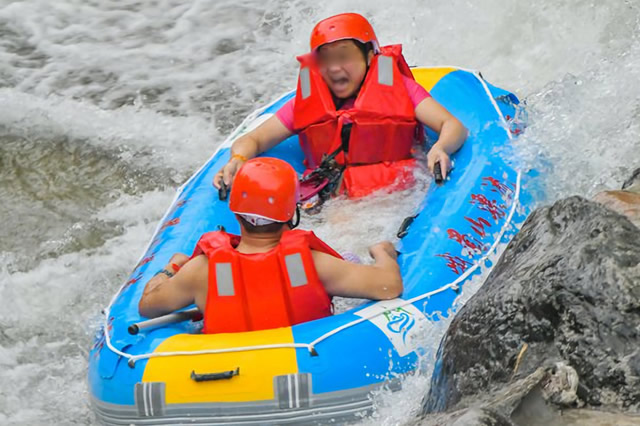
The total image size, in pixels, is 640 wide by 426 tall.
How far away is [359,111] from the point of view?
521cm

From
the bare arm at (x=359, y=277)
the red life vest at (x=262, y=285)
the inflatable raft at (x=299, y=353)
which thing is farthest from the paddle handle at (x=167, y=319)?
the bare arm at (x=359, y=277)

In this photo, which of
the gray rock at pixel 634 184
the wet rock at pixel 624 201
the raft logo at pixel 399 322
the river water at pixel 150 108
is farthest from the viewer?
the river water at pixel 150 108

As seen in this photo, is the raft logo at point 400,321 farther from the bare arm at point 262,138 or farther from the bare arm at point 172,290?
the bare arm at point 262,138

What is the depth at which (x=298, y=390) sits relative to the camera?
3.90m

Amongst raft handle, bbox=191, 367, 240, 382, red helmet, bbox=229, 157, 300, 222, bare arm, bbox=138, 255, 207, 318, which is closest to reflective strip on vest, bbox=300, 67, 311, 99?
red helmet, bbox=229, 157, 300, 222

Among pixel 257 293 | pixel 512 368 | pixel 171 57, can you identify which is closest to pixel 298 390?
pixel 257 293

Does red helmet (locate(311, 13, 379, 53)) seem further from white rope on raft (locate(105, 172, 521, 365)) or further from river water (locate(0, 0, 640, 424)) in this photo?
white rope on raft (locate(105, 172, 521, 365))

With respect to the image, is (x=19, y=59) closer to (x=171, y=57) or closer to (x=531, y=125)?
(x=171, y=57)

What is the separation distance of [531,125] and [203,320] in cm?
217

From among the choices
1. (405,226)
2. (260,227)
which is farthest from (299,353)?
(405,226)

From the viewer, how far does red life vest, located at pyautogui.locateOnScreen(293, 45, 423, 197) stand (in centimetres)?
517

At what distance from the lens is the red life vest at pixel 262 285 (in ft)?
13.0

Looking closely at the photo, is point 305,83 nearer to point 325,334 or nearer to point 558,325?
point 325,334

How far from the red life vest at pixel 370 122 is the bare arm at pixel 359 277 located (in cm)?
96
